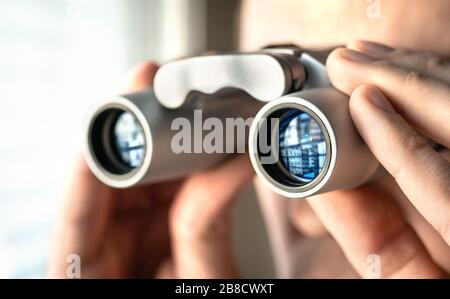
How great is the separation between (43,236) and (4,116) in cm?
19

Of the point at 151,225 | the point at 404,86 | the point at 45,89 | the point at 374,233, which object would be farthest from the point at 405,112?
the point at 45,89

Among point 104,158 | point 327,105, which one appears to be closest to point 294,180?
point 327,105

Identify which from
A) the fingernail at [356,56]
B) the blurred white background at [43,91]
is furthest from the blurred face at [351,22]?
the blurred white background at [43,91]

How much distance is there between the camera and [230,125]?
584 millimetres

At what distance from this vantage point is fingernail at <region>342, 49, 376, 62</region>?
1.58 feet

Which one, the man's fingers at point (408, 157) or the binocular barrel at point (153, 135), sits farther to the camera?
the binocular barrel at point (153, 135)

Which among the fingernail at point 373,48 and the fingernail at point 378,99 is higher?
the fingernail at point 373,48

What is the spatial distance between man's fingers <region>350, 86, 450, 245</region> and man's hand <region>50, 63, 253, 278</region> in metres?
0.19

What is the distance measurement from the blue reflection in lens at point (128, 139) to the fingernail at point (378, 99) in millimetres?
244

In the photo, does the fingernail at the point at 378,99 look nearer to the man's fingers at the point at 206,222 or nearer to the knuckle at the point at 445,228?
the knuckle at the point at 445,228

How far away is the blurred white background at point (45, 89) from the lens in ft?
2.73

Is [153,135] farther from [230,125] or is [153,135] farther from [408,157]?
[408,157]

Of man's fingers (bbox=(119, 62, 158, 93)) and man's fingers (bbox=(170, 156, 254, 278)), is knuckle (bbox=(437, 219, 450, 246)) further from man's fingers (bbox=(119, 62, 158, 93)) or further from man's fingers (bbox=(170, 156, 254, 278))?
man's fingers (bbox=(119, 62, 158, 93))

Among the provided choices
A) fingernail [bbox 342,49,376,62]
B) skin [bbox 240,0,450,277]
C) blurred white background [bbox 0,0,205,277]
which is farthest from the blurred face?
blurred white background [bbox 0,0,205,277]
